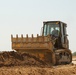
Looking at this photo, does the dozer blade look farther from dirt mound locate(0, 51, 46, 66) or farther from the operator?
the operator

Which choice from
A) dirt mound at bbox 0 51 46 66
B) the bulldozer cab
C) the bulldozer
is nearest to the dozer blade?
the bulldozer

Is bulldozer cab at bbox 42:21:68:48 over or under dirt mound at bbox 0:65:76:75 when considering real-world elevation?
over

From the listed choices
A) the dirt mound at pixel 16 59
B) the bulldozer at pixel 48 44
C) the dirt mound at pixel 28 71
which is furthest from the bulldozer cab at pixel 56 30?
the dirt mound at pixel 28 71

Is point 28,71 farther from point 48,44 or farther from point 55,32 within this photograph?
point 55,32

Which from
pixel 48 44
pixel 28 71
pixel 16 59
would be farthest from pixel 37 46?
pixel 28 71

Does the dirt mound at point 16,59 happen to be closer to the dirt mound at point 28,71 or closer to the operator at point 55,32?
the dirt mound at point 28,71

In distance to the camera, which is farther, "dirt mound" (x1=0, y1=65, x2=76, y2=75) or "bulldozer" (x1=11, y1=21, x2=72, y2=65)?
"bulldozer" (x1=11, y1=21, x2=72, y2=65)

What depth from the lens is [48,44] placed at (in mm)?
19031

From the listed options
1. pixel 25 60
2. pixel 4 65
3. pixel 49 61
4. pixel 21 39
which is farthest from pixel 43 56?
pixel 4 65

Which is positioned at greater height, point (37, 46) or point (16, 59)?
point (37, 46)

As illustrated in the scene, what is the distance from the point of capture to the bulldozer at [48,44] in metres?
19.2

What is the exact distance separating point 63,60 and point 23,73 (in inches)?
394

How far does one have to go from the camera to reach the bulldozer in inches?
756

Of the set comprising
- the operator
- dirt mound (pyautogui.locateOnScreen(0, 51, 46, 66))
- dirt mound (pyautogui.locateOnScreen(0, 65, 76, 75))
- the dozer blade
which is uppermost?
the operator
